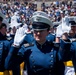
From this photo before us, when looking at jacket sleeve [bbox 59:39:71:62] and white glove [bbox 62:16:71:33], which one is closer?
jacket sleeve [bbox 59:39:71:62]

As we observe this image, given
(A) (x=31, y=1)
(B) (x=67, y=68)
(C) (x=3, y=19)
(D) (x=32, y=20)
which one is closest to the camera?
(D) (x=32, y=20)

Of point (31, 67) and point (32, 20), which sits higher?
point (32, 20)

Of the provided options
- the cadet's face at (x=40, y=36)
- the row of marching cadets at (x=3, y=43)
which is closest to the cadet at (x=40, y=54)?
the cadet's face at (x=40, y=36)

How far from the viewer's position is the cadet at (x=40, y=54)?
4559 millimetres

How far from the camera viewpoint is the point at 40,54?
4.62 meters

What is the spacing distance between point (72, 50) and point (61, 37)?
2.64 ft

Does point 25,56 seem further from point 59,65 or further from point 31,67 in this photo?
point 59,65

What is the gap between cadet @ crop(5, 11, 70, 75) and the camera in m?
4.56

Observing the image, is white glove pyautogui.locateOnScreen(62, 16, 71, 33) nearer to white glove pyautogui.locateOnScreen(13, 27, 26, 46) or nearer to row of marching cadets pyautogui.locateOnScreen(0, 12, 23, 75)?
white glove pyautogui.locateOnScreen(13, 27, 26, 46)

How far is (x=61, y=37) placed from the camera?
180 inches

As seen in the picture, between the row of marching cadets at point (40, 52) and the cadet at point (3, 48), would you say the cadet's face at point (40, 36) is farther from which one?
the cadet at point (3, 48)

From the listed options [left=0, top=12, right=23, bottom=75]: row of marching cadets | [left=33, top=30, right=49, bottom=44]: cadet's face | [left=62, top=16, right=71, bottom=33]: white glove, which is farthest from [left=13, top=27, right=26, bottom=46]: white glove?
[left=0, top=12, right=23, bottom=75]: row of marching cadets

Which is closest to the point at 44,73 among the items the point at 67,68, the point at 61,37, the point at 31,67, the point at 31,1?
the point at 31,67

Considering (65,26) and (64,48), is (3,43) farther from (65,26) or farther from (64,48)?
(64,48)
